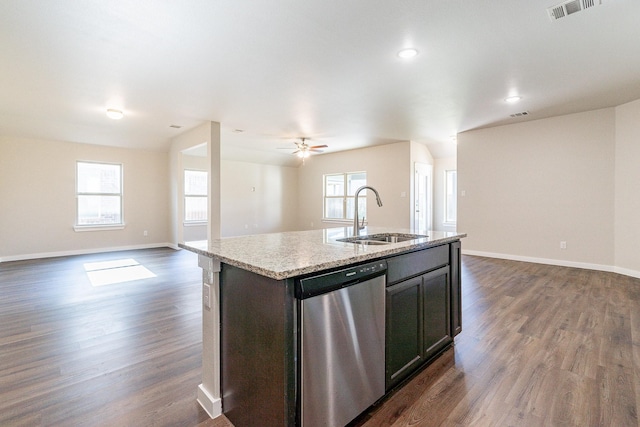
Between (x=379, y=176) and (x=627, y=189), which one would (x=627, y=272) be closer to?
(x=627, y=189)

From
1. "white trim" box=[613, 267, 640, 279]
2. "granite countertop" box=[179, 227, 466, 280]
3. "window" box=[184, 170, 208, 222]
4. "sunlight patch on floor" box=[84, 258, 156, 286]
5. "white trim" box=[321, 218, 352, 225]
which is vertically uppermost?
"window" box=[184, 170, 208, 222]

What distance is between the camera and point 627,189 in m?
4.43

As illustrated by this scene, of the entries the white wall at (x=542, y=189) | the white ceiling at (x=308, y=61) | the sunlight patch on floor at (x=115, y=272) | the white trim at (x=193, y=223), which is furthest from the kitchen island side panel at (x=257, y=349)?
the white trim at (x=193, y=223)

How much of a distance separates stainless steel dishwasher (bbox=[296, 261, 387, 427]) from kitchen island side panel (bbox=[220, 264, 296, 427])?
0.21 feet

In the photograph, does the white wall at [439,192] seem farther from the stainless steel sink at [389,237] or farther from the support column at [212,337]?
the support column at [212,337]

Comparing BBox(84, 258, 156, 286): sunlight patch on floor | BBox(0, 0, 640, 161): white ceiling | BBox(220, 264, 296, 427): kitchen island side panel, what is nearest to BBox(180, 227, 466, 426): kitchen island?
BBox(220, 264, 296, 427): kitchen island side panel

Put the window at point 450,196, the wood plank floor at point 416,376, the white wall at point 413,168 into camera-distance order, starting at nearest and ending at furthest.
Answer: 1. the wood plank floor at point 416,376
2. the white wall at point 413,168
3. the window at point 450,196

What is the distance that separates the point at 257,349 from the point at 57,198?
7.19 metres

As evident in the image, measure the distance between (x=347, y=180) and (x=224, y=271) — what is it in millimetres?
7463

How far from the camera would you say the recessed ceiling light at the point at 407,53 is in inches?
113

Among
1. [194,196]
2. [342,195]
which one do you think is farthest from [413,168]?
[194,196]

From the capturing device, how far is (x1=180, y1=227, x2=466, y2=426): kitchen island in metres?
1.23

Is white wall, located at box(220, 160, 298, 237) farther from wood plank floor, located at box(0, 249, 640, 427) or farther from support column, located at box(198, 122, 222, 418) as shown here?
support column, located at box(198, 122, 222, 418)

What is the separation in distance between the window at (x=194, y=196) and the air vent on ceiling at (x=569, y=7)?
7.33 meters
